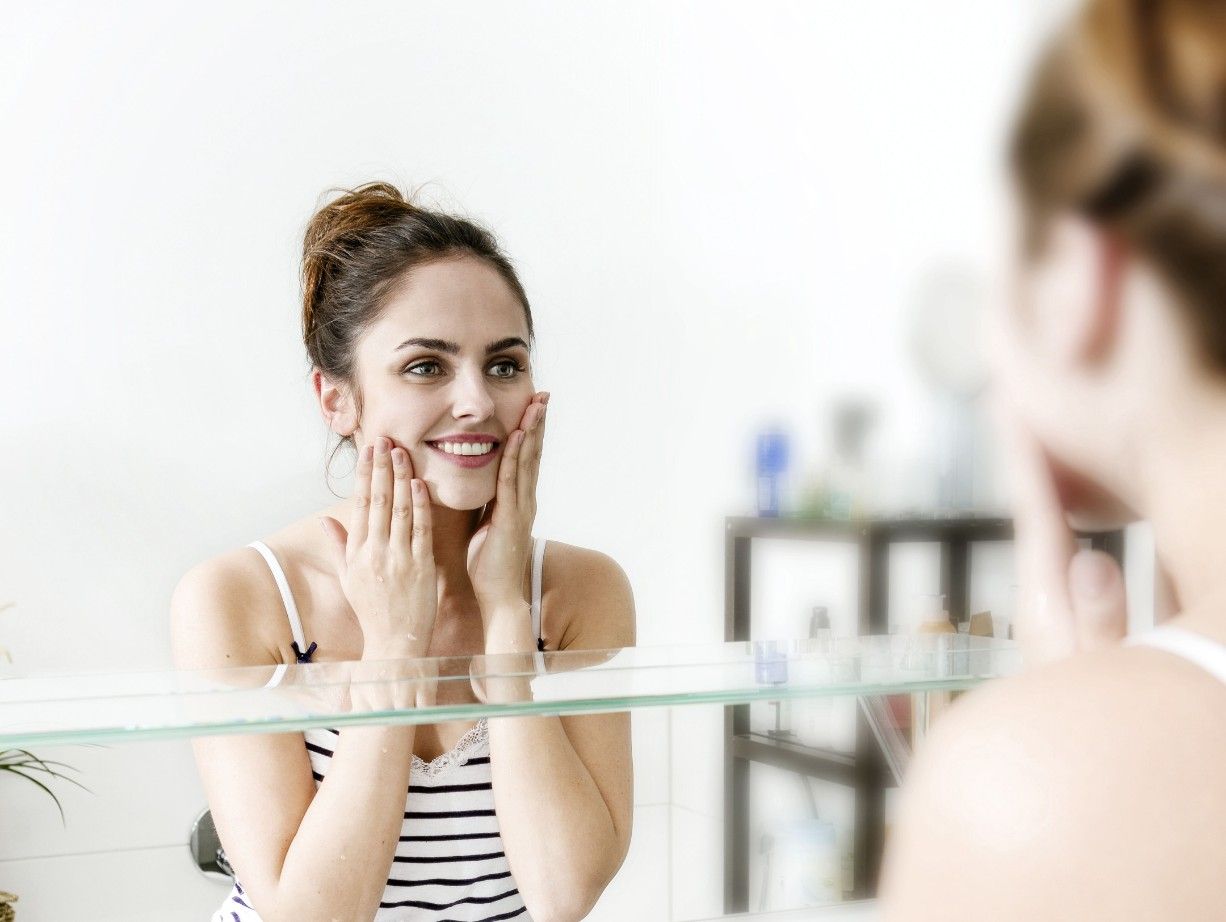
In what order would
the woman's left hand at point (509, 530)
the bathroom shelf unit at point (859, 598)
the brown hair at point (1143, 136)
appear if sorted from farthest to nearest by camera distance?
1. the bathroom shelf unit at point (859, 598)
2. the woman's left hand at point (509, 530)
3. the brown hair at point (1143, 136)

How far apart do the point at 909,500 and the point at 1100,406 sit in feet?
3.27

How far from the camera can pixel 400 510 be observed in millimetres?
580

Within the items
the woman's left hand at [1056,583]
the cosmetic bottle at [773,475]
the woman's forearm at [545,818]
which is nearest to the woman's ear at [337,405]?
the woman's forearm at [545,818]

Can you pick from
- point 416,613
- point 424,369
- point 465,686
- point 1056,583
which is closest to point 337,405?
point 424,369

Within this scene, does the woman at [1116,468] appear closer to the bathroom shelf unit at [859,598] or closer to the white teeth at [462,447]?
the white teeth at [462,447]

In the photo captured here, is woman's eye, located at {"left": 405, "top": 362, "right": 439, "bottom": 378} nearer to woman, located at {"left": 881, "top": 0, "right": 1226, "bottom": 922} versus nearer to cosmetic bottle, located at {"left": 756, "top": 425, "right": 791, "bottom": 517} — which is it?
woman, located at {"left": 881, "top": 0, "right": 1226, "bottom": 922}

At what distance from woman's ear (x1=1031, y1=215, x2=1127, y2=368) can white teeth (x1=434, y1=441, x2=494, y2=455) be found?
1.67ft

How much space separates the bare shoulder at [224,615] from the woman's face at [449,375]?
0.32 ft

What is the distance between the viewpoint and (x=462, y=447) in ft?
2.05

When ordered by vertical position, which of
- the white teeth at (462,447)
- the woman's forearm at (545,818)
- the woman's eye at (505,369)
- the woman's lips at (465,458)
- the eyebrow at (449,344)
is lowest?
the woman's forearm at (545,818)

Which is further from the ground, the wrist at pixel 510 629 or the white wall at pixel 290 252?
the white wall at pixel 290 252

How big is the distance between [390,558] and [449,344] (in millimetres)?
135

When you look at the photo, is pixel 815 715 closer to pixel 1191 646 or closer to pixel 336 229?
pixel 336 229

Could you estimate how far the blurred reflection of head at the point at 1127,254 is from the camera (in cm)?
11
